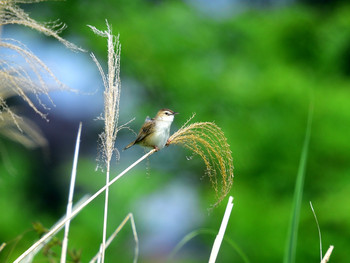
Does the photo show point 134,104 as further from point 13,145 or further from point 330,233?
point 330,233

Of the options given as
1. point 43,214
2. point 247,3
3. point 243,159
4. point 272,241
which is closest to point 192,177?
point 243,159

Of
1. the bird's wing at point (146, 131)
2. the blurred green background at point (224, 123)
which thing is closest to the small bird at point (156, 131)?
the bird's wing at point (146, 131)

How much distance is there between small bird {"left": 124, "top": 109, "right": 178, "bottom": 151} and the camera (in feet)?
9.59

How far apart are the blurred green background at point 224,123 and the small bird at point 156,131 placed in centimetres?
463

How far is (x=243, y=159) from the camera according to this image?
8.31 m

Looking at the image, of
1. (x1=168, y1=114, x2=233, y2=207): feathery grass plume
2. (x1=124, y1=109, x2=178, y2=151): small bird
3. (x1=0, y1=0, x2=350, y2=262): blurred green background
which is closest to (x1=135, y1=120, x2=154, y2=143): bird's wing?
(x1=124, y1=109, x2=178, y2=151): small bird

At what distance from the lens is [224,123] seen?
8.77 meters

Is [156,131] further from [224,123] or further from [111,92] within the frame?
[224,123]

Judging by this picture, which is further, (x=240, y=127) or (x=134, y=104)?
(x=134, y=104)

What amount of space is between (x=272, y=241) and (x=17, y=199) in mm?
5073

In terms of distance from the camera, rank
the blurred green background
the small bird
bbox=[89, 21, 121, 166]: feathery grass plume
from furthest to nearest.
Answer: the blurred green background, the small bird, bbox=[89, 21, 121, 166]: feathery grass plume

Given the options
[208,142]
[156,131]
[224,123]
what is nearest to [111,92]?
[208,142]

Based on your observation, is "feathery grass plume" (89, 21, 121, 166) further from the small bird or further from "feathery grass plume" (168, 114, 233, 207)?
the small bird

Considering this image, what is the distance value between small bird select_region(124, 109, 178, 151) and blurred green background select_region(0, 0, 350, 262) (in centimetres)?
463
